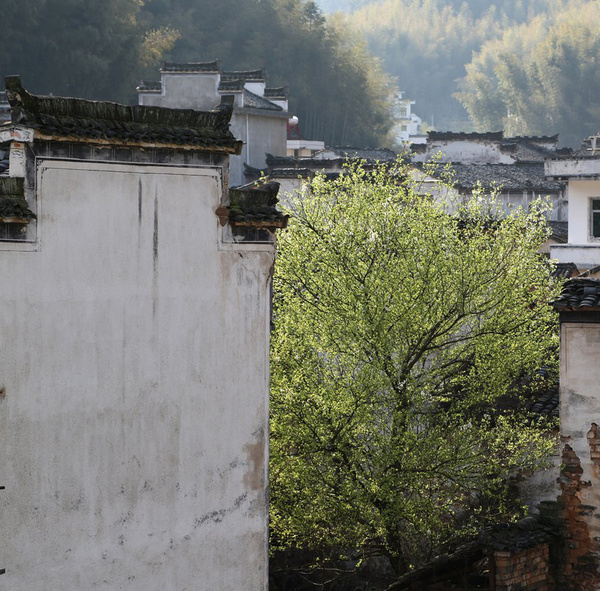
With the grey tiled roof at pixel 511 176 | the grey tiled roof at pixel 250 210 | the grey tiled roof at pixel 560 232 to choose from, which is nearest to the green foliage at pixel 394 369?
the grey tiled roof at pixel 250 210

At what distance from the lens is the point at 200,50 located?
6350 cm

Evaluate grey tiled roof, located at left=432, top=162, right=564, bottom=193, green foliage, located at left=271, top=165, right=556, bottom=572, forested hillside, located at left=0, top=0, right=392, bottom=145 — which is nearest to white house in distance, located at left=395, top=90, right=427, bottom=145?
forested hillside, located at left=0, top=0, right=392, bottom=145

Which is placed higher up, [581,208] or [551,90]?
[551,90]

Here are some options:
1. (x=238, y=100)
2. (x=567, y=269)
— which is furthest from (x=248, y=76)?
(x=567, y=269)

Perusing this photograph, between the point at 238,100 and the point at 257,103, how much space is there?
3.12 metres

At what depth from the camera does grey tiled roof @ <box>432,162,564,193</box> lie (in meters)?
44.0

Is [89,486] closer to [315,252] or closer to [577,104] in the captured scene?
[315,252]

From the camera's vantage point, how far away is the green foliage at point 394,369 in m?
13.9

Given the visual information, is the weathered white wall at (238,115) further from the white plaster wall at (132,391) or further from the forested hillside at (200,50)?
the white plaster wall at (132,391)

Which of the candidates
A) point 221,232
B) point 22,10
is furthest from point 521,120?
point 221,232

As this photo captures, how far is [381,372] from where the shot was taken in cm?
1434

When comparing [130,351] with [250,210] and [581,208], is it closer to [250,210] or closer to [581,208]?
[250,210]

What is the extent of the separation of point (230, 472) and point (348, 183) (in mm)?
7031

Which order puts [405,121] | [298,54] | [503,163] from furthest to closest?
[405,121] < [298,54] < [503,163]
